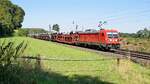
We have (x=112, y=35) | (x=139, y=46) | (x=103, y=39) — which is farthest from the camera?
(x=139, y=46)

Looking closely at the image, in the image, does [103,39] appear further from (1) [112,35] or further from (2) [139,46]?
(2) [139,46]

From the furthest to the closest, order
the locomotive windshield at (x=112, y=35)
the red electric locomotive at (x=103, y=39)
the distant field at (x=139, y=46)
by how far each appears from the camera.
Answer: the distant field at (x=139, y=46), the locomotive windshield at (x=112, y=35), the red electric locomotive at (x=103, y=39)

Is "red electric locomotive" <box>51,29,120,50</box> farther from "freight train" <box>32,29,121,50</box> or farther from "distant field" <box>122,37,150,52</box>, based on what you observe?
"distant field" <box>122,37,150,52</box>

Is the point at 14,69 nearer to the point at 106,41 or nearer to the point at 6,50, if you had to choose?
the point at 6,50

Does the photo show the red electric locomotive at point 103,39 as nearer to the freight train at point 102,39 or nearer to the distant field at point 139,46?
the freight train at point 102,39

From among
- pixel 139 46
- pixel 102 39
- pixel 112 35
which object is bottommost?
pixel 139 46

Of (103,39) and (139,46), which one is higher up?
(103,39)

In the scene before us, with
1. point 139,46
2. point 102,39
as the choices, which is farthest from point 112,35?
point 139,46

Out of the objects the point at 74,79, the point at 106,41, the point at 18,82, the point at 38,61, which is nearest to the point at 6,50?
the point at 18,82

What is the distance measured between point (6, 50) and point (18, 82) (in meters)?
0.97

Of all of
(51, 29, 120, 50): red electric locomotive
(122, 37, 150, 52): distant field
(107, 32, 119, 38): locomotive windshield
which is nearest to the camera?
(51, 29, 120, 50): red electric locomotive

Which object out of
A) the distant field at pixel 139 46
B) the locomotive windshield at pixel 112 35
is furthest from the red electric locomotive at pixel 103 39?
the distant field at pixel 139 46

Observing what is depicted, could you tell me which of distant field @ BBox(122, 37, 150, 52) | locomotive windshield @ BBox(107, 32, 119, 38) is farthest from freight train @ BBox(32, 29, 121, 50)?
distant field @ BBox(122, 37, 150, 52)

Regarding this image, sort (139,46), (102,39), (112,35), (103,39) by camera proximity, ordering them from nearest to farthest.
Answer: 1. (103,39)
2. (102,39)
3. (112,35)
4. (139,46)
